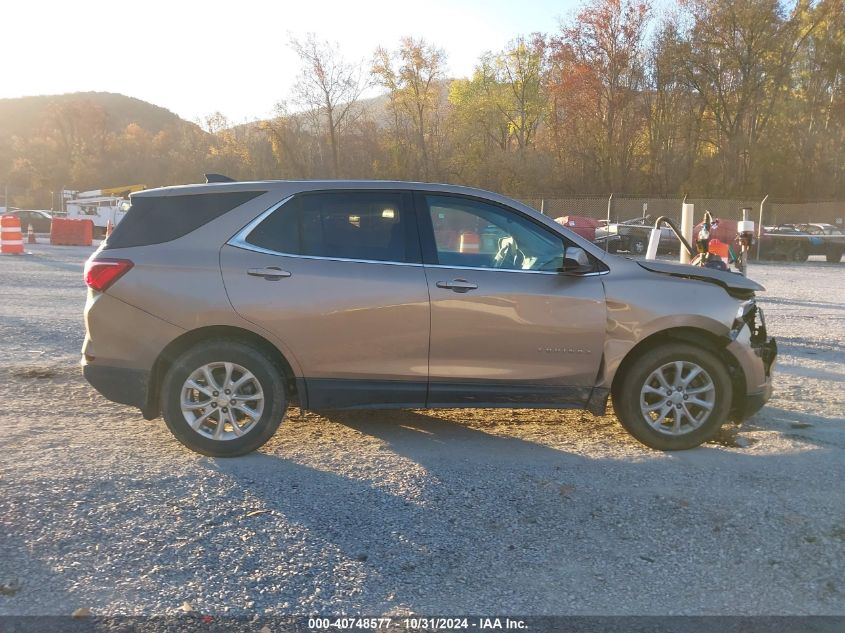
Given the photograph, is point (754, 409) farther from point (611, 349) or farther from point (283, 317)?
point (283, 317)

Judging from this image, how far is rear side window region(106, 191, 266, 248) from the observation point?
183 inches

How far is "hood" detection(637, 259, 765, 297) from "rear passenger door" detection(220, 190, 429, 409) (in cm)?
178

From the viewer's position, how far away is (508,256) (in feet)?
15.8

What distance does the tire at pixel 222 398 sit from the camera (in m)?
4.50

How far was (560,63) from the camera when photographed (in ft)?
172

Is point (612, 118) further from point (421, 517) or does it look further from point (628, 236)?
point (421, 517)

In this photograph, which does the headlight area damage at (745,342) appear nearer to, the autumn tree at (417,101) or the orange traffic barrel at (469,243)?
the orange traffic barrel at (469,243)

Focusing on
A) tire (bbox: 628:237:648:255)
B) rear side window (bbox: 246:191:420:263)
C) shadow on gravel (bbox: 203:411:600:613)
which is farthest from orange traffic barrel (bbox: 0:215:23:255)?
tire (bbox: 628:237:648:255)

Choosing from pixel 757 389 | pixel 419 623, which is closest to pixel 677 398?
pixel 757 389

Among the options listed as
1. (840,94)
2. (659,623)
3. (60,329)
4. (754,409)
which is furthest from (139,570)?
(840,94)

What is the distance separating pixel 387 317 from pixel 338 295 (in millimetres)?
358

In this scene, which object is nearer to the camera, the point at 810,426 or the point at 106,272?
the point at 106,272

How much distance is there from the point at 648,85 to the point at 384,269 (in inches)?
2063

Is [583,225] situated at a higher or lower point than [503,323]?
higher
